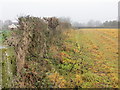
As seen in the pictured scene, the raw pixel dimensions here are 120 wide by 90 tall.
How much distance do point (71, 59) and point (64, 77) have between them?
2464mm

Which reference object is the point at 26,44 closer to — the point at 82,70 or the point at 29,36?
the point at 29,36

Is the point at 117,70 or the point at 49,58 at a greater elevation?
the point at 49,58

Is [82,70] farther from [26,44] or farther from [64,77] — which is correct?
[26,44]

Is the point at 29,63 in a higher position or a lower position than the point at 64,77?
higher

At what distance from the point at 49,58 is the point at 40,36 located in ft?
4.40

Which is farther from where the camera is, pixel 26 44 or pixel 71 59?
pixel 71 59

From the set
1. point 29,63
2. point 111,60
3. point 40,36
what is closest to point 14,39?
point 29,63

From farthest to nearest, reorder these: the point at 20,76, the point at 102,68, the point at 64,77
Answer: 1. the point at 102,68
2. the point at 64,77
3. the point at 20,76

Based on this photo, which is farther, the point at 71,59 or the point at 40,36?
the point at 71,59

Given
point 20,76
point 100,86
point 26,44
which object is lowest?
point 100,86

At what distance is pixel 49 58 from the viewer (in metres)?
8.70

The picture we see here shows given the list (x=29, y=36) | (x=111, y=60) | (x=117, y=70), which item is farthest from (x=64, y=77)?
(x=111, y=60)

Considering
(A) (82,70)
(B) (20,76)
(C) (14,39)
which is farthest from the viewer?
(A) (82,70)

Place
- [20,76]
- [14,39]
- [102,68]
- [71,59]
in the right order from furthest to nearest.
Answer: [71,59], [102,68], [14,39], [20,76]
